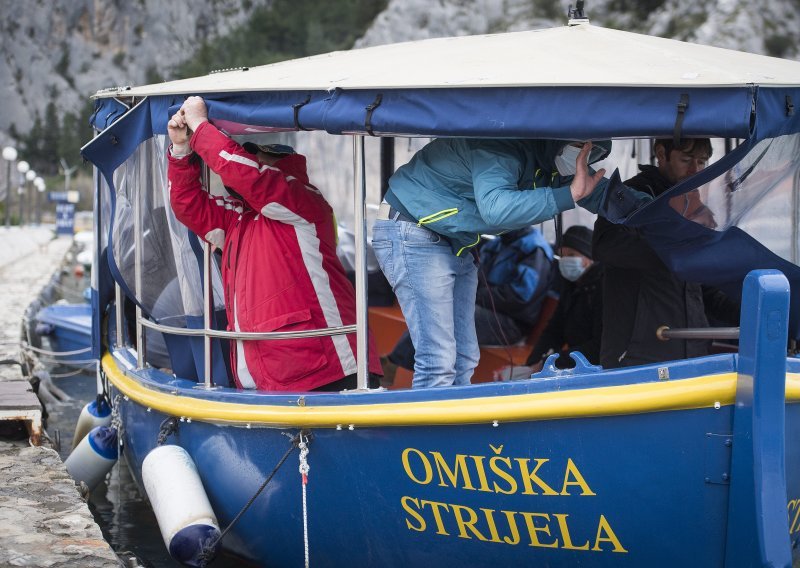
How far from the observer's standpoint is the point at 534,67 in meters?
4.33

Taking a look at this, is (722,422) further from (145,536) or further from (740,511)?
(145,536)

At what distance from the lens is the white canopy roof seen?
13.4ft

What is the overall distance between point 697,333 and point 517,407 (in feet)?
3.35

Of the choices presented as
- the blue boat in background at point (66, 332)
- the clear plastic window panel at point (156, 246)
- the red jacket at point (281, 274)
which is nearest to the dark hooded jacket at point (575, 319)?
the red jacket at point (281, 274)

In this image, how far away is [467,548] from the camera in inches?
178

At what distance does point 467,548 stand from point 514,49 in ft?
6.82

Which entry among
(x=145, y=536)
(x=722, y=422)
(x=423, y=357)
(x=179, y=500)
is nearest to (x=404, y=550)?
(x=423, y=357)

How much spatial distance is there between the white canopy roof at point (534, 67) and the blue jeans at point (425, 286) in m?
0.67

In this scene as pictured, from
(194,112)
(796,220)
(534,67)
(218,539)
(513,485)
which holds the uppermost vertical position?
(534,67)

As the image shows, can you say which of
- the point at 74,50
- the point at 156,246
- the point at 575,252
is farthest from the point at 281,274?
the point at 74,50

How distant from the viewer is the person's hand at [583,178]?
4352mm

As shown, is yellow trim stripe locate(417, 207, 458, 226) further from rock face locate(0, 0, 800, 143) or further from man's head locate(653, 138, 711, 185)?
rock face locate(0, 0, 800, 143)

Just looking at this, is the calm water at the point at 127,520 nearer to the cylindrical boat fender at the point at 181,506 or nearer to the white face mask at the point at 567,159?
the cylindrical boat fender at the point at 181,506

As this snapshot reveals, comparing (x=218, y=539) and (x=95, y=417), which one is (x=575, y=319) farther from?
(x=95, y=417)
